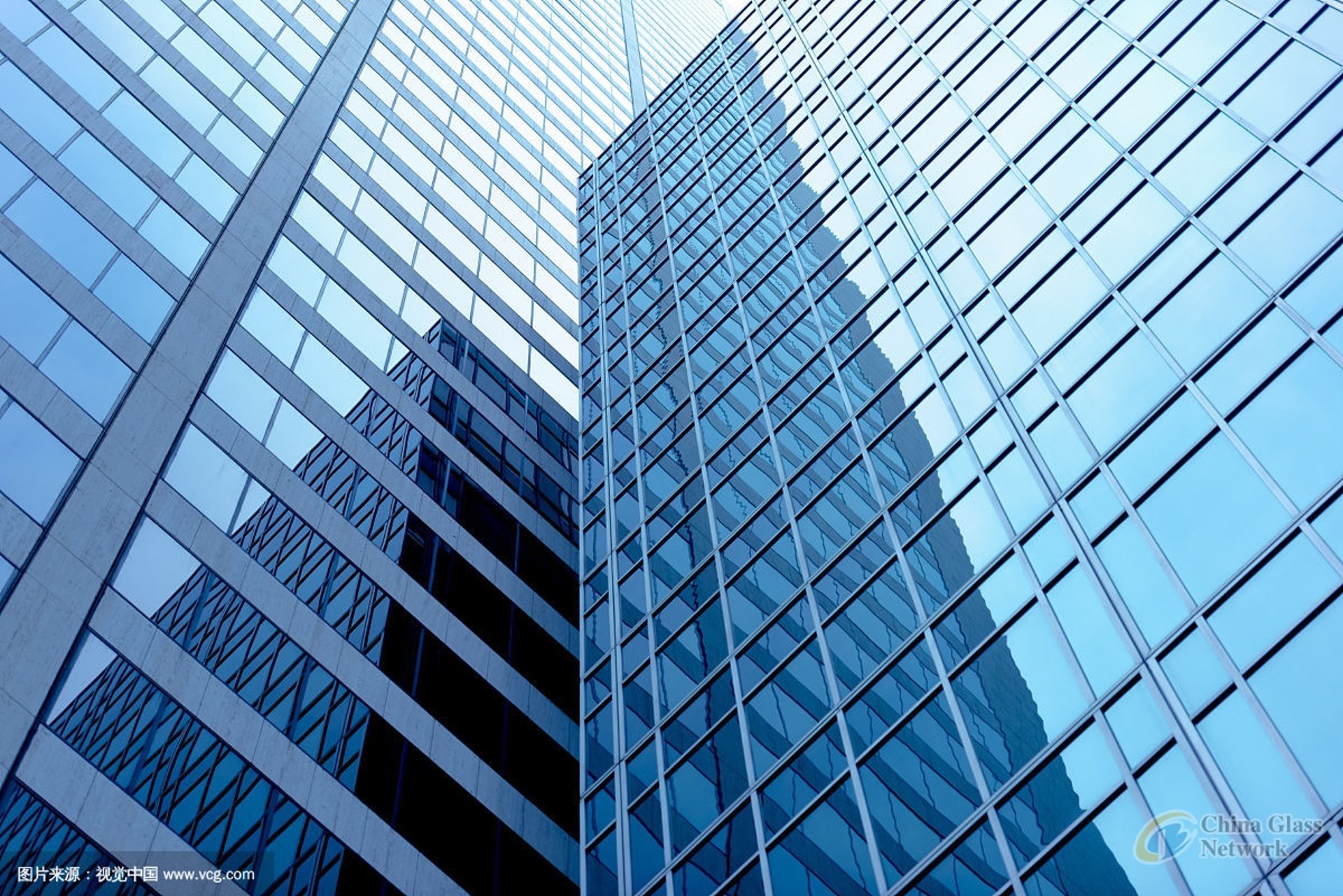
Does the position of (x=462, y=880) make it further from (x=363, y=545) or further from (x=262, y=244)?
(x=262, y=244)

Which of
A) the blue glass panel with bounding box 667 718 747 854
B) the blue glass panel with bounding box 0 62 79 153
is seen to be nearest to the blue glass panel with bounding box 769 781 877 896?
the blue glass panel with bounding box 667 718 747 854

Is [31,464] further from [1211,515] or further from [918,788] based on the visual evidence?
[1211,515]

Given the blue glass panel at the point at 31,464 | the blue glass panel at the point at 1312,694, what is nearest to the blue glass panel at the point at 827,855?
the blue glass panel at the point at 1312,694

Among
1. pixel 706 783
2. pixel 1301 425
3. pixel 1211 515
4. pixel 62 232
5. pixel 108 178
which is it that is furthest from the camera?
pixel 108 178

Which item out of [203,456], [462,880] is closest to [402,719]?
[462,880]

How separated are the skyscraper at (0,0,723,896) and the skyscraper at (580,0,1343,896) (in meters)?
2.69

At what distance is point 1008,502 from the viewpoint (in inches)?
781

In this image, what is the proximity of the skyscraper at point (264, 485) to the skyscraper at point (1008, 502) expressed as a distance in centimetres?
269

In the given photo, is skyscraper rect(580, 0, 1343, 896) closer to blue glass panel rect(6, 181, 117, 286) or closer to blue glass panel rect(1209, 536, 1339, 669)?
blue glass panel rect(1209, 536, 1339, 669)

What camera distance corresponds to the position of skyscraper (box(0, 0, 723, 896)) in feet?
62.1

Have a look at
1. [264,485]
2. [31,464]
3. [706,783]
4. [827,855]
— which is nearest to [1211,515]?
[827,855]

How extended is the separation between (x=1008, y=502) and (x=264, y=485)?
1476 centimetres

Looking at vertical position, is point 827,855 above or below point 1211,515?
below

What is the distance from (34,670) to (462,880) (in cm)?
810
